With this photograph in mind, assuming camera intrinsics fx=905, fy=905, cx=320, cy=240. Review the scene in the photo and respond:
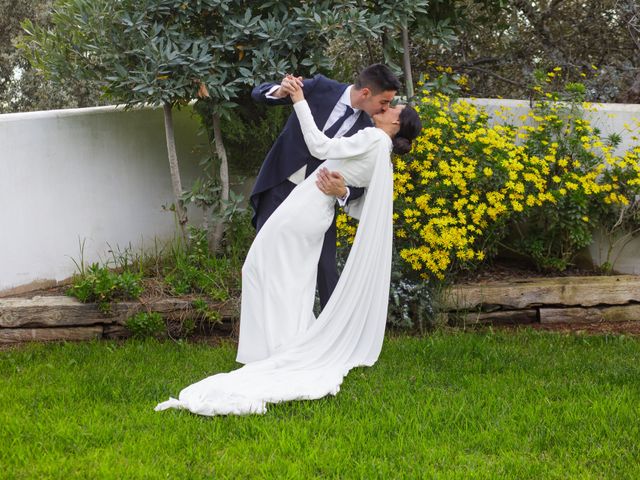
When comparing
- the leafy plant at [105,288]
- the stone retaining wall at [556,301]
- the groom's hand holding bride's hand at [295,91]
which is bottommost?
the stone retaining wall at [556,301]

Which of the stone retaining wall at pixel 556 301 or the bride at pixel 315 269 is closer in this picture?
the bride at pixel 315 269

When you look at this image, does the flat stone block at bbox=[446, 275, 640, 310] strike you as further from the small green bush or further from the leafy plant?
the leafy plant

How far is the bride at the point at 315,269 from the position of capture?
5.33 metres

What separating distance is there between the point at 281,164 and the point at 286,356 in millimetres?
1204

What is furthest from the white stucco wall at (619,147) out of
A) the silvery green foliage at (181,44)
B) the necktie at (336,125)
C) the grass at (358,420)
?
the necktie at (336,125)

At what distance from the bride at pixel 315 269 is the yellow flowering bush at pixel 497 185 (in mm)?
989

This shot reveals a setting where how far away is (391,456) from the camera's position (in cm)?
423

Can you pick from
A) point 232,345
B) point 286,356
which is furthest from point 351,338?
point 232,345

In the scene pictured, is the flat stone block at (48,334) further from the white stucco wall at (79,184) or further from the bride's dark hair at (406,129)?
the bride's dark hair at (406,129)

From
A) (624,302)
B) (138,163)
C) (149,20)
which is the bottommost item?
(624,302)

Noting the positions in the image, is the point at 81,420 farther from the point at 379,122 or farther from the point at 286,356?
the point at 379,122

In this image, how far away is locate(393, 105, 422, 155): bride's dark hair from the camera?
544 centimetres

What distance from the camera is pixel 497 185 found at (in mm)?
6766

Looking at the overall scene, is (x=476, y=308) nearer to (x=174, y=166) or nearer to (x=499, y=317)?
(x=499, y=317)
